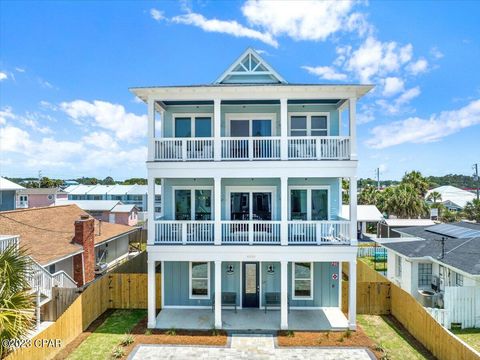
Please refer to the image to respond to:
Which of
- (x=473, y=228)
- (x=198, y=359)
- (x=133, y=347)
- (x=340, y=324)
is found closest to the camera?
(x=198, y=359)

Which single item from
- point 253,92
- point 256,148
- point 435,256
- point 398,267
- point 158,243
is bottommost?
point 398,267

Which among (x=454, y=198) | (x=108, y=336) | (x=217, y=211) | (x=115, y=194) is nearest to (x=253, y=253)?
(x=217, y=211)

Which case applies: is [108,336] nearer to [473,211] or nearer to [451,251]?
[451,251]

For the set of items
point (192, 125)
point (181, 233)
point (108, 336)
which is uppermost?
point (192, 125)

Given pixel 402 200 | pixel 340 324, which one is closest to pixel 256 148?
pixel 340 324

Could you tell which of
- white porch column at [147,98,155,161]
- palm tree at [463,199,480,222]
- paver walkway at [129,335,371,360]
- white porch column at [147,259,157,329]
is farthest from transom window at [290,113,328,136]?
palm tree at [463,199,480,222]

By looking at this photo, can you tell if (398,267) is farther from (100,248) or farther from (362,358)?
(100,248)
